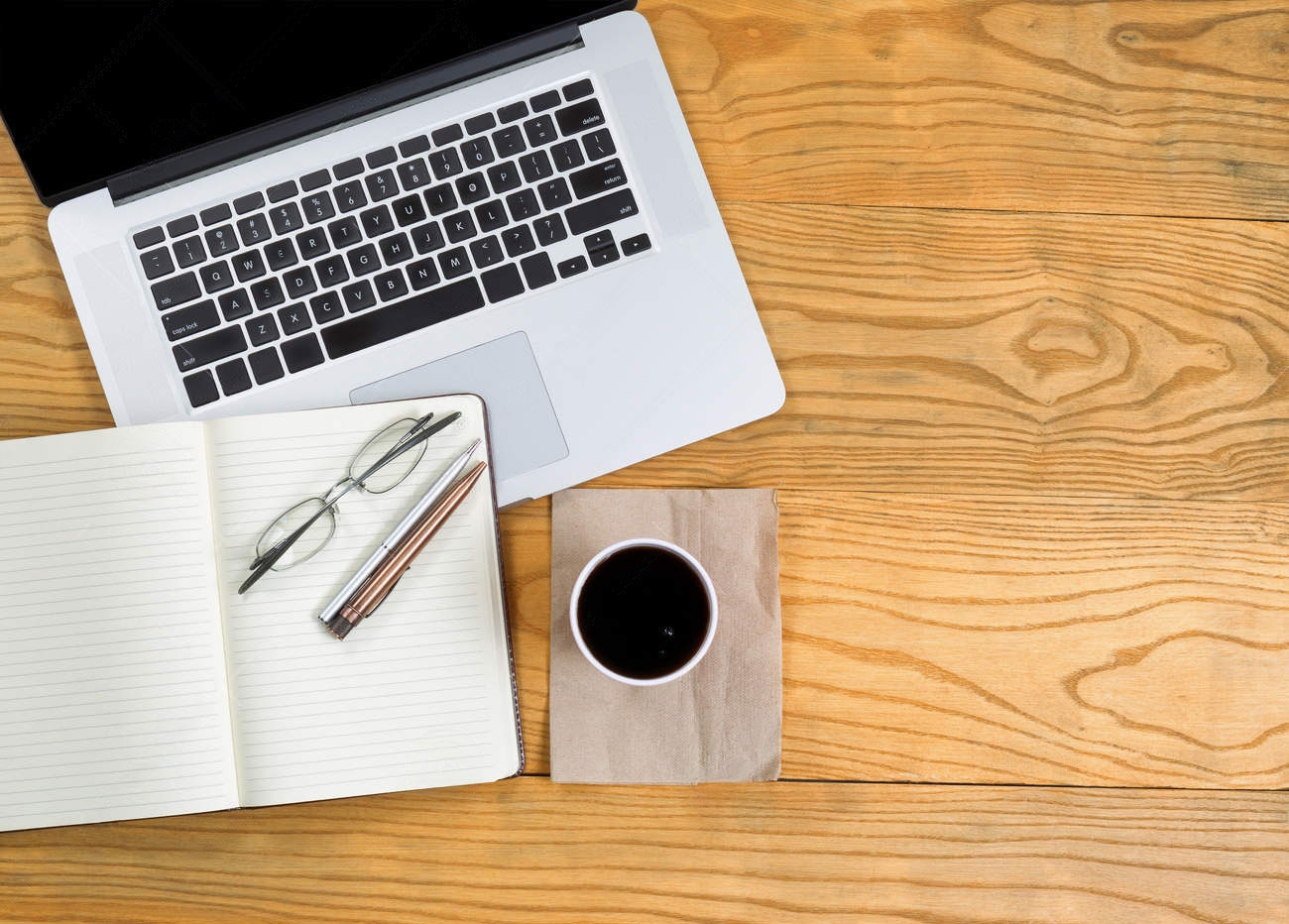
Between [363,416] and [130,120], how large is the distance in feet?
0.82

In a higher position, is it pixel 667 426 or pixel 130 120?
pixel 130 120

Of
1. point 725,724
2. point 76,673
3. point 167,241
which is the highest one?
point 167,241

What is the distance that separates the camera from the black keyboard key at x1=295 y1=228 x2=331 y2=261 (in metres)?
0.66

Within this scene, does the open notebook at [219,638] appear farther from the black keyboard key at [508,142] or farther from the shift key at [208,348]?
the black keyboard key at [508,142]

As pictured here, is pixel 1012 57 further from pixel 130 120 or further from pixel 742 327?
pixel 130 120

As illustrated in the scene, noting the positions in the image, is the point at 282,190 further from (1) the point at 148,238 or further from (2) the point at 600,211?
(2) the point at 600,211

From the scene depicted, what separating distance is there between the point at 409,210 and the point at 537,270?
10 cm

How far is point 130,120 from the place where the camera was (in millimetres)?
639

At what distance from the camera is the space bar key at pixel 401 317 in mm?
651

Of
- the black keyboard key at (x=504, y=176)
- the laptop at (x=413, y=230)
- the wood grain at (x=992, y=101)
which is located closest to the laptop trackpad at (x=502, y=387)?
the laptop at (x=413, y=230)

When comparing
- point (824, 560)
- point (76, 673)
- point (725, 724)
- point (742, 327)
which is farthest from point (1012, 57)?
point (76, 673)

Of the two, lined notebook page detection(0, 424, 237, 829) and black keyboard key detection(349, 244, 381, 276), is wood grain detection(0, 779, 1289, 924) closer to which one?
lined notebook page detection(0, 424, 237, 829)

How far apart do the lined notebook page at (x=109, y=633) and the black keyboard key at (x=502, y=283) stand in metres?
0.22

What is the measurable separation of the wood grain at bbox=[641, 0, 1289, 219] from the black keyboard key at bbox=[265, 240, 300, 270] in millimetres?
304
